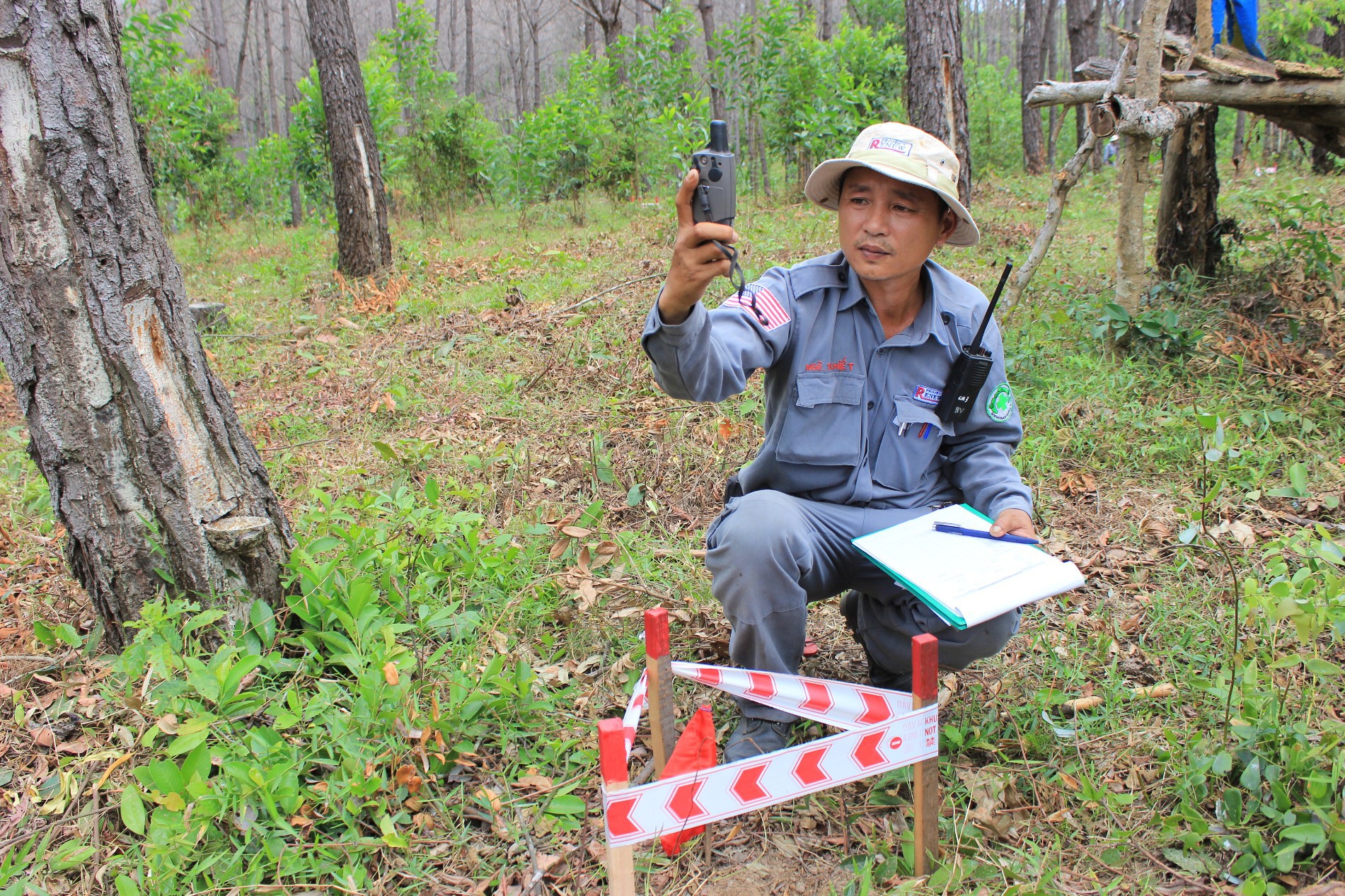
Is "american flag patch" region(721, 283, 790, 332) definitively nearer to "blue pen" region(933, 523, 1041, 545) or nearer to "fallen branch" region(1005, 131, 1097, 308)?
"blue pen" region(933, 523, 1041, 545)

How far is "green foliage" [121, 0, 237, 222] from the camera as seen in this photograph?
10.3 metres

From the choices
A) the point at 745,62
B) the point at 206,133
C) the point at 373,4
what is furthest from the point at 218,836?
the point at 373,4

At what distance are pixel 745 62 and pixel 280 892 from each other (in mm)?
12989

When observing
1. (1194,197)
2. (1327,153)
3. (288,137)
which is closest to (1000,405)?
(1194,197)

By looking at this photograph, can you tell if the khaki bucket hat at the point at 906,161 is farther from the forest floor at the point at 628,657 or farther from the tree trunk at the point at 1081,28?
the tree trunk at the point at 1081,28

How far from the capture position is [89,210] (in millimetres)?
2330

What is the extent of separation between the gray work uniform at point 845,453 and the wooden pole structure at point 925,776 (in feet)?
1.33

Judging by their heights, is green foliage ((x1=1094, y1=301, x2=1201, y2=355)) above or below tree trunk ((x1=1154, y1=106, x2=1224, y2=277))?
below

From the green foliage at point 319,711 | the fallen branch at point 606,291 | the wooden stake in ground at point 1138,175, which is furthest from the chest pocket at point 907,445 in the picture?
the fallen branch at point 606,291

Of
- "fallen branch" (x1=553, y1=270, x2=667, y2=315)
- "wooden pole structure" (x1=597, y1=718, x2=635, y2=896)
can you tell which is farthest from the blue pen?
"fallen branch" (x1=553, y1=270, x2=667, y2=315)

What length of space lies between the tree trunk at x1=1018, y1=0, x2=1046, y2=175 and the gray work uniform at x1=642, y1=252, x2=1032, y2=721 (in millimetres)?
14610

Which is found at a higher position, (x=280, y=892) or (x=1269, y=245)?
(x=1269, y=245)

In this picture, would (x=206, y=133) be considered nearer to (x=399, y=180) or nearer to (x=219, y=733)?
(x=399, y=180)

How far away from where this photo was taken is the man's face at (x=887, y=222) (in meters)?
2.30
